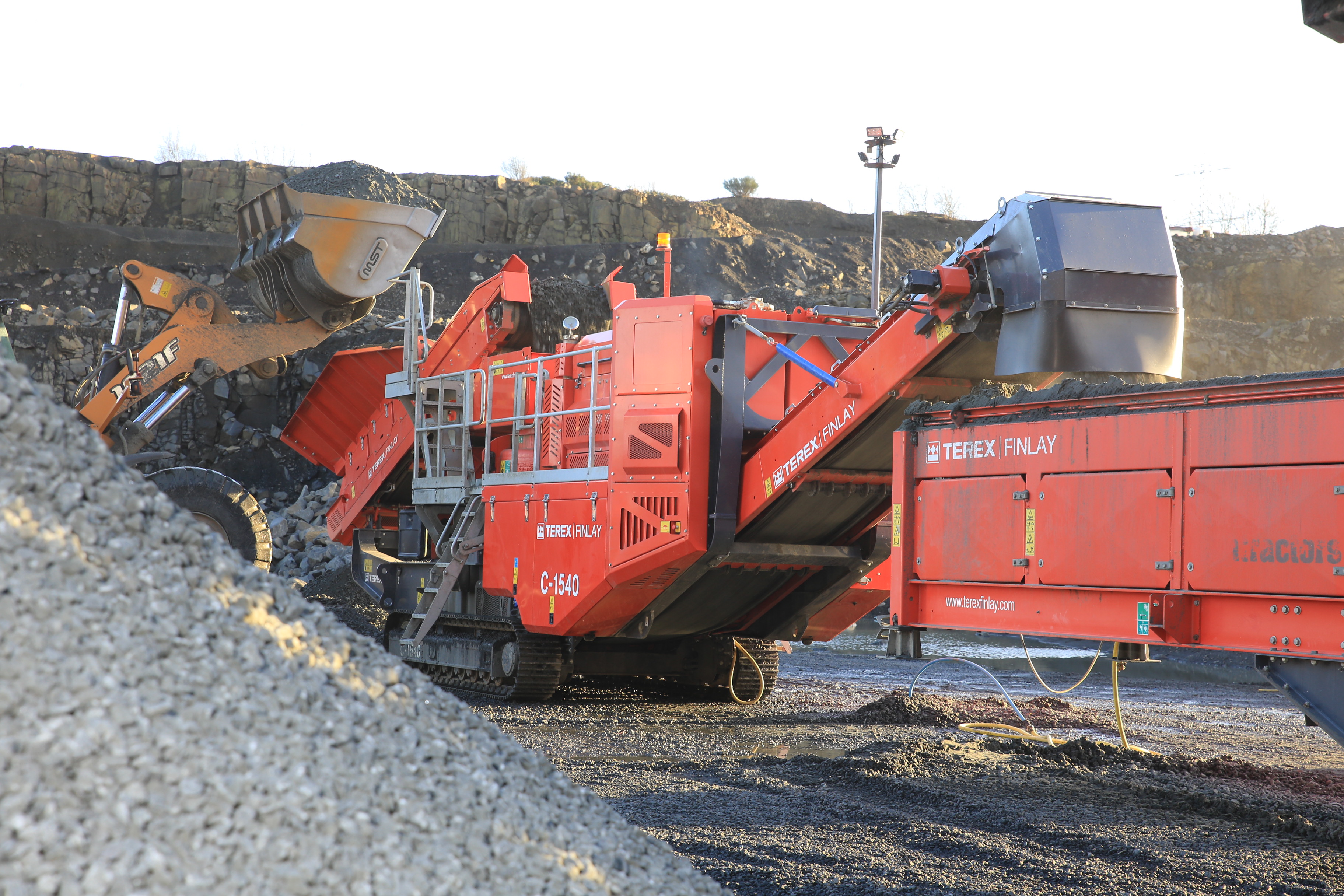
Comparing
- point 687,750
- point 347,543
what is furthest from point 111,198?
point 687,750

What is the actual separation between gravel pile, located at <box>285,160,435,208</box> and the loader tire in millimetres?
3188

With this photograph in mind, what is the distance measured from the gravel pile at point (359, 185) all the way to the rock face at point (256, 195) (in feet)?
89.5

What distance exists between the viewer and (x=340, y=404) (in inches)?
527

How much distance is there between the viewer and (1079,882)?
16.7 ft

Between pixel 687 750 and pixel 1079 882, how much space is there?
373cm

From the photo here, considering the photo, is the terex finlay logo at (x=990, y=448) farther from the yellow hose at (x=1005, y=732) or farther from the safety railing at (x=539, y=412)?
the safety railing at (x=539, y=412)

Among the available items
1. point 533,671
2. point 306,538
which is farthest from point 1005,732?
point 306,538

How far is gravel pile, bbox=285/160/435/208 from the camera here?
491 inches

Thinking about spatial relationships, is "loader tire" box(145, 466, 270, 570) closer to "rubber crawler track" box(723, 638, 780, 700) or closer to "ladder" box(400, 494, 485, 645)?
"ladder" box(400, 494, 485, 645)

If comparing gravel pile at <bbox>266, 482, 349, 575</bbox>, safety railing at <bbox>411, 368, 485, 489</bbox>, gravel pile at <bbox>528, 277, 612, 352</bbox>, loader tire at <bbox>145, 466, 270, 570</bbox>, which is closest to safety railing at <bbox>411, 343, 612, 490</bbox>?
safety railing at <bbox>411, 368, 485, 489</bbox>

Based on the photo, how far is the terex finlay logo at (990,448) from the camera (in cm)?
655

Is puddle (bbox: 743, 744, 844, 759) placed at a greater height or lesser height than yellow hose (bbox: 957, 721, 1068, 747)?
lesser

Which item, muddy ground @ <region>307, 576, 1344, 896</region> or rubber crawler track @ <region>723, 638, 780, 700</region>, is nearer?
muddy ground @ <region>307, 576, 1344, 896</region>

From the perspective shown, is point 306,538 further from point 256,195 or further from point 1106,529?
point 256,195
